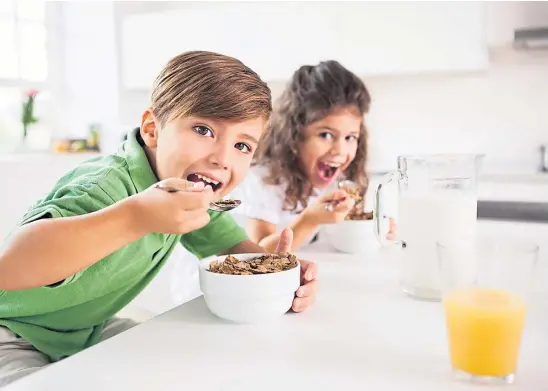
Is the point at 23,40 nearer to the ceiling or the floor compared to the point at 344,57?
nearer to the ceiling

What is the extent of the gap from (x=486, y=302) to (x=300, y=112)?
3.75 ft

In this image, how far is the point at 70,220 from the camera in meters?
0.70

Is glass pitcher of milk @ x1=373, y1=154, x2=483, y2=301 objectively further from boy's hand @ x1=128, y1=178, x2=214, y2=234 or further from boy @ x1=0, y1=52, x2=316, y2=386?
boy's hand @ x1=128, y1=178, x2=214, y2=234

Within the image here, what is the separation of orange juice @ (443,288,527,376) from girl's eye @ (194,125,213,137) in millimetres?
499

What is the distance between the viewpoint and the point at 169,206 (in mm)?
700

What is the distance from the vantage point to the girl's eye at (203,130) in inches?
37.4

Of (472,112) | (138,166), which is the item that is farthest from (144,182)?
(472,112)

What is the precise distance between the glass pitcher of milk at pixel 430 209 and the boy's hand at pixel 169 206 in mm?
346

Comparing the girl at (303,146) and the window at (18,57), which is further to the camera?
the window at (18,57)

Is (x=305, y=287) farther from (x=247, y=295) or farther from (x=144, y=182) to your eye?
(x=144, y=182)

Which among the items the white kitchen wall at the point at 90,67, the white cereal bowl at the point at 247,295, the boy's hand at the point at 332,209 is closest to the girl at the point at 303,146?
the boy's hand at the point at 332,209

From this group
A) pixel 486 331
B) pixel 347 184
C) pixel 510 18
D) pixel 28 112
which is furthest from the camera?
pixel 28 112

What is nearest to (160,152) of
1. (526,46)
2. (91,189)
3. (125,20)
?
(91,189)

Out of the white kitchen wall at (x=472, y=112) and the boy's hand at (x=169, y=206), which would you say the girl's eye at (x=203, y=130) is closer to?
the boy's hand at (x=169, y=206)
